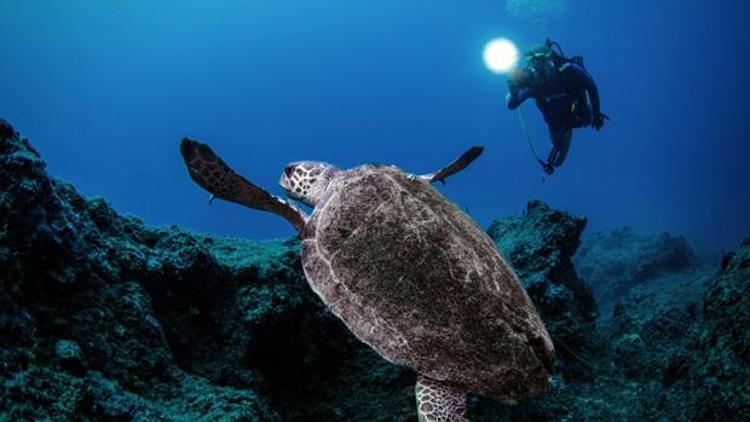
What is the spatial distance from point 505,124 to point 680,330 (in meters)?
152

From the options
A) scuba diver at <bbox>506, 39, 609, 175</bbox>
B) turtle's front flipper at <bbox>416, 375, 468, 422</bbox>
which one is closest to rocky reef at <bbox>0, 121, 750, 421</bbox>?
turtle's front flipper at <bbox>416, 375, 468, 422</bbox>

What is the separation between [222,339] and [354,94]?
503ft

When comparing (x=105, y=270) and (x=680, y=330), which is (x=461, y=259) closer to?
(x=105, y=270)

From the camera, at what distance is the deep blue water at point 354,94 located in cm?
9831

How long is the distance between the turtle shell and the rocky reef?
22.9 inches

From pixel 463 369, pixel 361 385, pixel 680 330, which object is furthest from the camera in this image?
pixel 680 330

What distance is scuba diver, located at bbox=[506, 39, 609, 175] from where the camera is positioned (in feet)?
31.0

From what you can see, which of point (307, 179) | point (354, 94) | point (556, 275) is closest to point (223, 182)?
point (307, 179)

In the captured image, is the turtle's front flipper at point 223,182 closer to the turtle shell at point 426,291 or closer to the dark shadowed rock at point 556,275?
the turtle shell at point 426,291

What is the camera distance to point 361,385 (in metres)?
3.20

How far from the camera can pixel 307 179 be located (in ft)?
11.5

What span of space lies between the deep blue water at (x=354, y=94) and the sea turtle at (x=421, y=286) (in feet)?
298

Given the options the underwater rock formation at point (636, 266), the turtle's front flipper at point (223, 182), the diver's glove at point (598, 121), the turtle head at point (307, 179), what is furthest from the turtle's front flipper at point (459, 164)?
the underwater rock formation at point (636, 266)

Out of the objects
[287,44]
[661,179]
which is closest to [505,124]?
[661,179]
